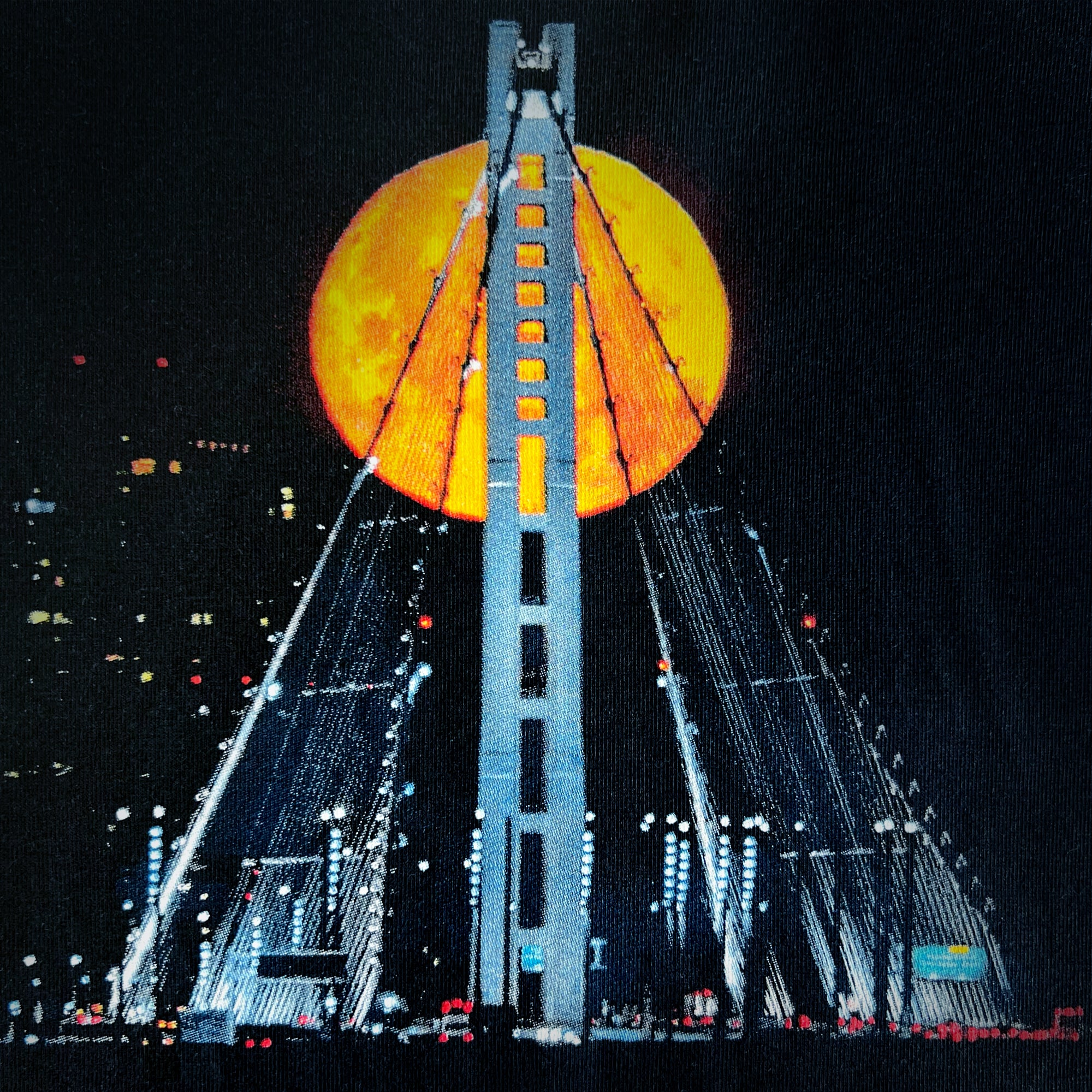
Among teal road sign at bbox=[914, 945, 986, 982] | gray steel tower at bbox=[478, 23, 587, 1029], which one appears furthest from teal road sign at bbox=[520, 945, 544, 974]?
teal road sign at bbox=[914, 945, 986, 982]

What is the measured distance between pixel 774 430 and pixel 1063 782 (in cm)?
76

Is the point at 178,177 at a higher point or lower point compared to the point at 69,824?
higher

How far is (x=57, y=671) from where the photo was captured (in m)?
1.53

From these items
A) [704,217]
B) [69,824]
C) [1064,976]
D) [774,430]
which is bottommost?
[1064,976]

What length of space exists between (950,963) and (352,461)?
1.28m

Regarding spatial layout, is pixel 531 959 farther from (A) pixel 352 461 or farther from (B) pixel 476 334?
(B) pixel 476 334

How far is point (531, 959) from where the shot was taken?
152cm

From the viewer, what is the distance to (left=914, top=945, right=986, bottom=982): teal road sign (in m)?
1.55

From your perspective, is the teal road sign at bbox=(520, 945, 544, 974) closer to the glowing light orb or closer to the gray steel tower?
the gray steel tower

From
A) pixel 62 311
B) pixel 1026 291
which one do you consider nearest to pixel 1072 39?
pixel 1026 291

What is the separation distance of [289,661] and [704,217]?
0.98 metres

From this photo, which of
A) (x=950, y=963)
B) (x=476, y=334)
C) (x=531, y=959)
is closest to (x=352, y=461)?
(x=476, y=334)

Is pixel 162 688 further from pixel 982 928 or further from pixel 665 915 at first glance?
pixel 982 928

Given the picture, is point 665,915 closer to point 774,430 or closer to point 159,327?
point 774,430
